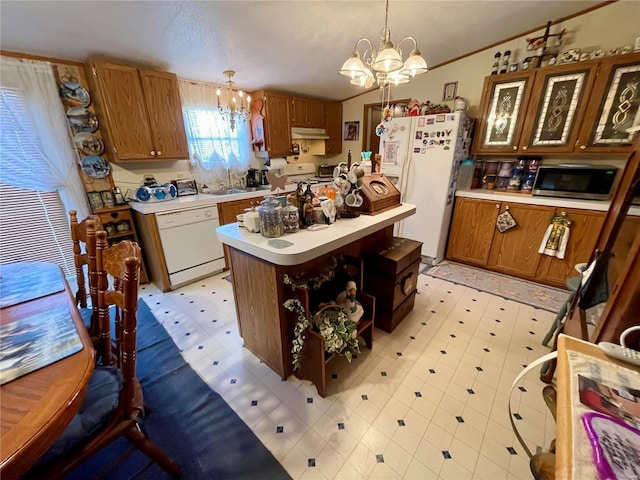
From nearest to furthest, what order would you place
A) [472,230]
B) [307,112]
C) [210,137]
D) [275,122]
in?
[472,230], [210,137], [275,122], [307,112]

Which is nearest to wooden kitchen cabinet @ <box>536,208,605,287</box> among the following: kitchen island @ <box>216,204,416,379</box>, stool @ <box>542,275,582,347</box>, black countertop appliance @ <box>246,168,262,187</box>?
stool @ <box>542,275,582,347</box>

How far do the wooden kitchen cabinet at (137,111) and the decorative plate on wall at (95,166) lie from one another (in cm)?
10

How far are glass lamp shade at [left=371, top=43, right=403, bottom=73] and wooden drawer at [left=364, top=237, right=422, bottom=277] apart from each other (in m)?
1.19

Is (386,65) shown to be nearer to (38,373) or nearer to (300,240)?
(300,240)

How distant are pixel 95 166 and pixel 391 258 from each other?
2.94 m

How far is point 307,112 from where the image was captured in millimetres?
3949

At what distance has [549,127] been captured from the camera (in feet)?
8.40

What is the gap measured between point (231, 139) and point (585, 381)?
3.78 meters

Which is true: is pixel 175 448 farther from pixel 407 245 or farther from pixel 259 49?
pixel 259 49

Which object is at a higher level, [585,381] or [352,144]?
[352,144]

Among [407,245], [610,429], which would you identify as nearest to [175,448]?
[610,429]

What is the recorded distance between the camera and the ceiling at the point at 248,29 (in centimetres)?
176

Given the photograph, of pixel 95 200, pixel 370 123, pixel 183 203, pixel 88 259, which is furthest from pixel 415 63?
pixel 95 200

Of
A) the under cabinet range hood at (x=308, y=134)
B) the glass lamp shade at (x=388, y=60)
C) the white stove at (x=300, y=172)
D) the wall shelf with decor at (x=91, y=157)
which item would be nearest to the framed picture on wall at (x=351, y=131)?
the under cabinet range hood at (x=308, y=134)
